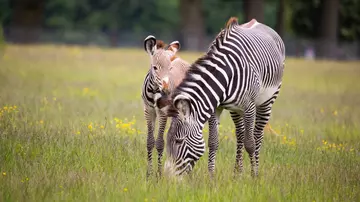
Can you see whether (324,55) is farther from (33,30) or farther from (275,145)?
(275,145)

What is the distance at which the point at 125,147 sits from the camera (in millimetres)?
11312

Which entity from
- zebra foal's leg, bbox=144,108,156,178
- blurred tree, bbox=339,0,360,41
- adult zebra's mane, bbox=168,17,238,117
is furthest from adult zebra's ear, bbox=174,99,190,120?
blurred tree, bbox=339,0,360,41

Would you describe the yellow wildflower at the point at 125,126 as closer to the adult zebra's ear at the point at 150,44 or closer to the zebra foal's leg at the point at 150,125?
the zebra foal's leg at the point at 150,125

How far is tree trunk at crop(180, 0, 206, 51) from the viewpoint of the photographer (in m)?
53.0

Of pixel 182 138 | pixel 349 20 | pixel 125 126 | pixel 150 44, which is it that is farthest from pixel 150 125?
pixel 349 20

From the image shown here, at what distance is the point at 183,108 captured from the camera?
848 cm

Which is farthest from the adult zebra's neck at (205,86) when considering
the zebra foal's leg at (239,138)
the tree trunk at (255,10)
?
the tree trunk at (255,10)

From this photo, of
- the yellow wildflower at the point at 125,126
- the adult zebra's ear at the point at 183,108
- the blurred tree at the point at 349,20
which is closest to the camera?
the adult zebra's ear at the point at 183,108

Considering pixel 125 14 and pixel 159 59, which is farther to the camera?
pixel 125 14

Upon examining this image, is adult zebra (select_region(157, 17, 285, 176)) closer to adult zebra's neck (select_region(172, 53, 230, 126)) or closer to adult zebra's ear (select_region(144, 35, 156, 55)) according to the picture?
adult zebra's neck (select_region(172, 53, 230, 126))

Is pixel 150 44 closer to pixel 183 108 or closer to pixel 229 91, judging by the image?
pixel 229 91

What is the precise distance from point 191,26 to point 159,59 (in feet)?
146

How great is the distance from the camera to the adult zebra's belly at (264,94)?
421 inches

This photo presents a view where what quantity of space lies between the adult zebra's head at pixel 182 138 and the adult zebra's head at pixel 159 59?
768 mm
